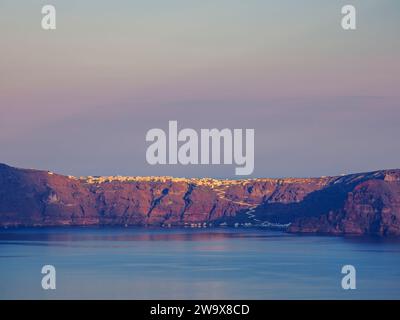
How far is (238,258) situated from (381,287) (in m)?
30.6

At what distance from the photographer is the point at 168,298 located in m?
64.1

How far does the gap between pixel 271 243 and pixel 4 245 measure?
118 ft

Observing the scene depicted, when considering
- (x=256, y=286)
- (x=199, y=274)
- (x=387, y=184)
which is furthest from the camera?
(x=387, y=184)

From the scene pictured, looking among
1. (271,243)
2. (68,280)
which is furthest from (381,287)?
(271,243)

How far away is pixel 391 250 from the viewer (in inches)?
4754

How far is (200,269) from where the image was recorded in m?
89.0

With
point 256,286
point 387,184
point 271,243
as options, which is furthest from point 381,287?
point 387,184

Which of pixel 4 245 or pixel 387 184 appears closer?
pixel 4 245

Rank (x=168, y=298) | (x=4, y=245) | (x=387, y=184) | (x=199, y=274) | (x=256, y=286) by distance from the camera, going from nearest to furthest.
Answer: (x=168, y=298) < (x=256, y=286) < (x=199, y=274) < (x=4, y=245) < (x=387, y=184)

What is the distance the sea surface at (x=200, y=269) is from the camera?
68.6 metres

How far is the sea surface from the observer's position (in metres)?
68.6

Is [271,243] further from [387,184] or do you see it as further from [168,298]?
[168,298]

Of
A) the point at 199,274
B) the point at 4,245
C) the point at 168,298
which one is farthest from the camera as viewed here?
the point at 4,245

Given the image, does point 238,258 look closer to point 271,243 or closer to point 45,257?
point 45,257
